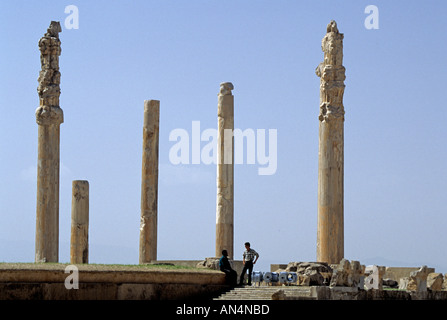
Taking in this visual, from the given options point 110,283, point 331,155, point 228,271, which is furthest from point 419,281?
point 331,155

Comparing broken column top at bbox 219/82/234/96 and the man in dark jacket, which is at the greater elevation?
broken column top at bbox 219/82/234/96

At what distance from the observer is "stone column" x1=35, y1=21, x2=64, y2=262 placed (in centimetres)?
3444

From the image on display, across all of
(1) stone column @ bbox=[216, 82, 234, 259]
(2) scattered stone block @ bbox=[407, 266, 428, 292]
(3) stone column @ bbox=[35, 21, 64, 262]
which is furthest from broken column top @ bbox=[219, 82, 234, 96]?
(2) scattered stone block @ bbox=[407, 266, 428, 292]

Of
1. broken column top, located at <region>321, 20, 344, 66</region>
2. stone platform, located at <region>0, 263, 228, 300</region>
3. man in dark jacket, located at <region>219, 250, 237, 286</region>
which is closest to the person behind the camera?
stone platform, located at <region>0, 263, 228, 300</region>

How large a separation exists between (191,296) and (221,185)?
33.2 feet

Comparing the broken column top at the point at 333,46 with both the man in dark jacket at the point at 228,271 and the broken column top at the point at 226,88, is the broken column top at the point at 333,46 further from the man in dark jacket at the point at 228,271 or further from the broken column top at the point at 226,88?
the man in dark jacket at the point at 228,271

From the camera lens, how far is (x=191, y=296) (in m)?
24.4

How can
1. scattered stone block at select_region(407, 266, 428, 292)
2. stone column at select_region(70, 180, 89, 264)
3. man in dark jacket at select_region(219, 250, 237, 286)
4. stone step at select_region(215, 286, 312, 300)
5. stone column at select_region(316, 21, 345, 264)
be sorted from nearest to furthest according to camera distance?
1. stone step at select_region(215, 286, 312, 300)
2. scattered stone block at select_region(407, 266, 428, 292)
3. man in dark jacket at select_region(219, 250, 237, 286)
4. stone column at select_region(70, 180, 89, 264)
5. stone column at select_region(316, 21, 345, 264)

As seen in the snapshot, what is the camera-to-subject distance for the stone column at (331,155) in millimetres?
31797

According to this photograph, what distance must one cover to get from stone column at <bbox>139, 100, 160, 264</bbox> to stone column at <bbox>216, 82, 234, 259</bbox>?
2111 mm

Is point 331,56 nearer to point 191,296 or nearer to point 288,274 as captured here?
point 288,274

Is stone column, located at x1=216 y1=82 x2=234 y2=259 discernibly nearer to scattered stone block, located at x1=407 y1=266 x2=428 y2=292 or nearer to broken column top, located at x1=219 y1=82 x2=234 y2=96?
broken column top, located at x1=219 y1=82 x2=234 y2=96
